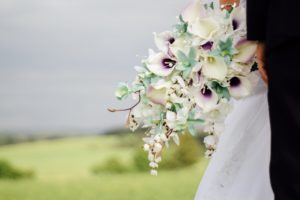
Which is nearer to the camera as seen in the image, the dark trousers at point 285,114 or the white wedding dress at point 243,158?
the dark trousers at point 285,114

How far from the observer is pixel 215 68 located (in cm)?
260

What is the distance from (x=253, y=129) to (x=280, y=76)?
23.2 inches

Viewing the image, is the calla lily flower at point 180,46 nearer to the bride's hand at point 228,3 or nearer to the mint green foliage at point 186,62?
the mint green foliage at point 186,62

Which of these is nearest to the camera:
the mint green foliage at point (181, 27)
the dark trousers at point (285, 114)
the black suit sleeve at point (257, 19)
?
the dark trousers at point (285, 114)

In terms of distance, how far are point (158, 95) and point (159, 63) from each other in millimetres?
117

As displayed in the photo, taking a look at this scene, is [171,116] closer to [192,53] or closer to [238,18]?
[192,53]

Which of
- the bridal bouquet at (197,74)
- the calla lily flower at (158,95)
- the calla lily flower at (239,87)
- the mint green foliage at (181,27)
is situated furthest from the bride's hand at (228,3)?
the calla lily flower at (158,95)

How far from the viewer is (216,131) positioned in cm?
270

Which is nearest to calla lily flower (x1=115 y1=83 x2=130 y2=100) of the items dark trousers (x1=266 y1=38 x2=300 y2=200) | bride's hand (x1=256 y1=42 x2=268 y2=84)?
bride's hand (x1=256 y1=42 x2=268 y2=84)

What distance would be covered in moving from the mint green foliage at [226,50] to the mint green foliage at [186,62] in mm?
70

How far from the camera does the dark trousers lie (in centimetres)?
221

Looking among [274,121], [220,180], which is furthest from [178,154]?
[274,121]

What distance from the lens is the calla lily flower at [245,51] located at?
8.54 ft

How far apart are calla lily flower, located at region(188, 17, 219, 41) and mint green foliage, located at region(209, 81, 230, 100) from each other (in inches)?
6.3
